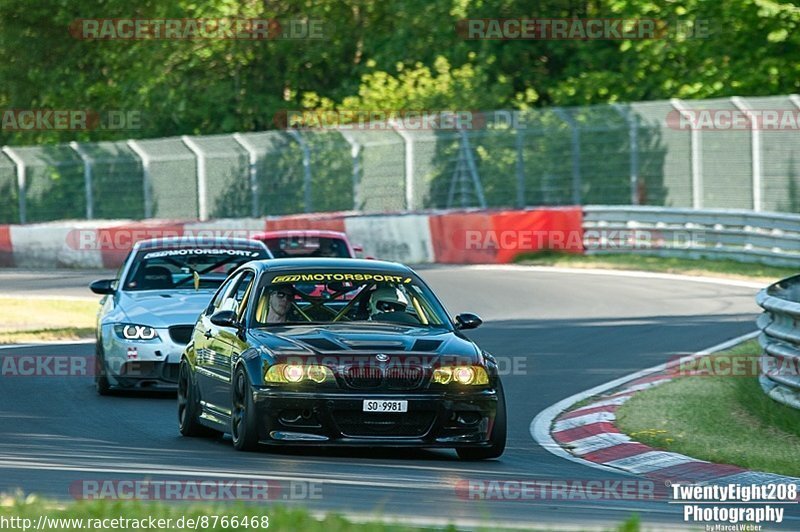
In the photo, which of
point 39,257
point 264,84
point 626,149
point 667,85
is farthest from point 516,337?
point 264,84

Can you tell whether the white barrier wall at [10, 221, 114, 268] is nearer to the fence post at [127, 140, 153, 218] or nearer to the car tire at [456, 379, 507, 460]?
the fence post at [127, 140, 153, 218]

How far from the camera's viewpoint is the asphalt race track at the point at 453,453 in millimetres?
8836

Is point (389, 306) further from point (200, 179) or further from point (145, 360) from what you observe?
point (200, 179)

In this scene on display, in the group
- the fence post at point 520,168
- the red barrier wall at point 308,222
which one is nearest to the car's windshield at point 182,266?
the red barrier wall at point 308,222

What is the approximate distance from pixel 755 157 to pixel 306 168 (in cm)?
1127

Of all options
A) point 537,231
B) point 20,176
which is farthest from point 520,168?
point 20,176

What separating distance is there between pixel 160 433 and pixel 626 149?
822 inches

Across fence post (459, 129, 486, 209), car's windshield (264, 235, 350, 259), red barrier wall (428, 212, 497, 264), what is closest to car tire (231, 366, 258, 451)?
car's windshield (264, 235, 350, 259)

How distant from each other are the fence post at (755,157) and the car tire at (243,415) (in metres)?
20.2

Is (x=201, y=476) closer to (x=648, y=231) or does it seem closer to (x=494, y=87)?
(x=648, y=231)

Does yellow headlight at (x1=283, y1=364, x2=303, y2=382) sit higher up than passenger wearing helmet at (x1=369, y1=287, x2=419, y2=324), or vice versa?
passenger wearing helmet at (x1=369, y1=287, x2=419, y2=324)

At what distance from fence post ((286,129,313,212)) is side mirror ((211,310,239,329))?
2596 centimetres

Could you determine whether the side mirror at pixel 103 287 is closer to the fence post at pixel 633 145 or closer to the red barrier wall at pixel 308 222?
the fence post at pixel 633 145

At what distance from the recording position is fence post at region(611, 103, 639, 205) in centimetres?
3206
